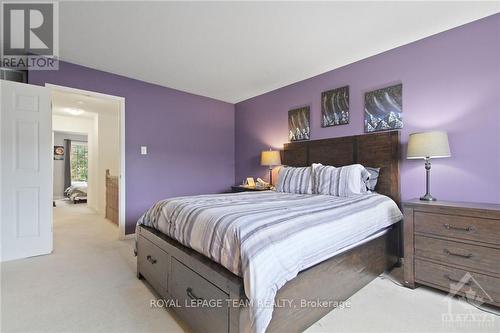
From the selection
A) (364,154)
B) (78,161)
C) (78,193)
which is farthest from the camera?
(78,161)

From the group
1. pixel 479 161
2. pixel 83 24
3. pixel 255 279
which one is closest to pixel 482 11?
pixel 479 161

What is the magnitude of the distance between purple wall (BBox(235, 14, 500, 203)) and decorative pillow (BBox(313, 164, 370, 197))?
477 mm

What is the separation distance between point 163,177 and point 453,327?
3687 millimetres

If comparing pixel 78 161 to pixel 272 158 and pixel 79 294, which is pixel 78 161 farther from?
pixel 79 294

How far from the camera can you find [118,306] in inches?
70.4

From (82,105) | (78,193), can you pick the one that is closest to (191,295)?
(82,105)

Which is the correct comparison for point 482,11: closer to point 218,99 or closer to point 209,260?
point 209,260

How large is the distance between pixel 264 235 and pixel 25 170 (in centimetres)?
304

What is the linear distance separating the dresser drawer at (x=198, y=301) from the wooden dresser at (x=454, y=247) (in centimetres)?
171

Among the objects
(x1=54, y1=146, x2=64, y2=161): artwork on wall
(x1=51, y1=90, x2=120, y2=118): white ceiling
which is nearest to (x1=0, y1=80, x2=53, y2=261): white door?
(x1=51, y1=90, x2=120, y2=118): white ceiling

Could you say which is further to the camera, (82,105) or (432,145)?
(82,105)

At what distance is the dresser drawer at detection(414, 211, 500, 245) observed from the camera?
67.6 inches

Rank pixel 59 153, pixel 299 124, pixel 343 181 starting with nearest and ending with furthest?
1. pixel 343 181
2. pixel 299 124
3. pixel 59 153

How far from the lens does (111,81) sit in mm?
3400
